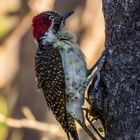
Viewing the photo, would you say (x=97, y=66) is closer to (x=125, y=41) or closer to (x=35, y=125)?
(x=125, y=41)

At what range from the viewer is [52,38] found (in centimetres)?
595

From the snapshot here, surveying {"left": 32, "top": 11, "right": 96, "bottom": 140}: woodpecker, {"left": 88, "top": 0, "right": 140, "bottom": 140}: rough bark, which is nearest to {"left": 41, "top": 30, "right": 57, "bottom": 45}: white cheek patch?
{"left": 32, "top": 11, "right": 96, "bottom": 140}: woodpecker

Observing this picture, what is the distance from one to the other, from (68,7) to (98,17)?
1.24 ft

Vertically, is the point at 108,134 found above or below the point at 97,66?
below

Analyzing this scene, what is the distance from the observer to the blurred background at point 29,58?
28.6ft

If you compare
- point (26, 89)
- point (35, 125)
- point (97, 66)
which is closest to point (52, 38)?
point (97, 66)

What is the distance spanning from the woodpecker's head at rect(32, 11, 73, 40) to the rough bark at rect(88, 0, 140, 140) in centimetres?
87

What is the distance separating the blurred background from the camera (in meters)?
8.72

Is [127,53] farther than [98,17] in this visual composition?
No

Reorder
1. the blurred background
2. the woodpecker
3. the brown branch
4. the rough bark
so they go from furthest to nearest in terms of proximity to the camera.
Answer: the blurred background
the brown branch
the woodpecker
the rough bark

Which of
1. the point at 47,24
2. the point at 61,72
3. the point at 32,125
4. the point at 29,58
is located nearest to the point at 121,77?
the point at 61,72

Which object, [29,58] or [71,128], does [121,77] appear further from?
[29,58]

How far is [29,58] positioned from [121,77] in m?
4.58

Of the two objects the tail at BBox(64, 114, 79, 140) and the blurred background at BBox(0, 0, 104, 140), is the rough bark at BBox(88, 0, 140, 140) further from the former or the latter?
the blurred background at BBox(0, 0, 104, 140)
